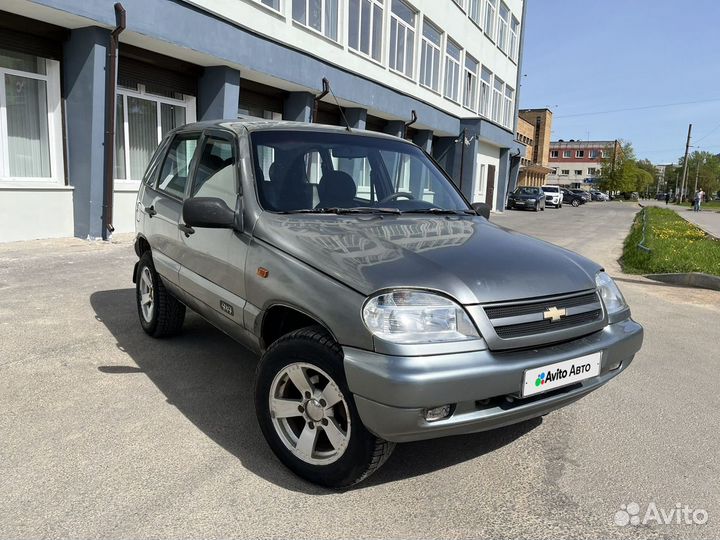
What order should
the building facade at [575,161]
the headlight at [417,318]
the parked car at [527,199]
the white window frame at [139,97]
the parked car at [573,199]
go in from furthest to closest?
the building facade at [575,161] < the parked car at [573,199] < the parked car at [527,199] < the white window frame at [139,97] < the headlight at [417,318]

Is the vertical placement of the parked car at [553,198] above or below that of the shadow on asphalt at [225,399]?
above

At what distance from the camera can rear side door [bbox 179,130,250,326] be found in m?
3.21

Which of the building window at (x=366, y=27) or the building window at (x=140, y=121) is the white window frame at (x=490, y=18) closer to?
the building window at (x=366, y=27)

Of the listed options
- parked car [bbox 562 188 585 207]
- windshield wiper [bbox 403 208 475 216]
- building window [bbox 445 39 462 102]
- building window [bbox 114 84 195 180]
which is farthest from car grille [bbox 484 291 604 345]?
parked car [bbox 562 188 585 207]

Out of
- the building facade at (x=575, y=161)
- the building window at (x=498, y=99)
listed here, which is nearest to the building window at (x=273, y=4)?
the building window at (x=498, y=99)

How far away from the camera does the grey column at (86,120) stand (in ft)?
30.6

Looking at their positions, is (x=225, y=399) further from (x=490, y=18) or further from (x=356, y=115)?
(x=490, y=18)

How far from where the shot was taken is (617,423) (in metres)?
3.51

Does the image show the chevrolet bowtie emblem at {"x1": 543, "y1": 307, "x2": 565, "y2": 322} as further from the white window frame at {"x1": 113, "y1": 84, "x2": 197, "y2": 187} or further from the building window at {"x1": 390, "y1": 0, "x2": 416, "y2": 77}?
the building window at {"x1": 390, "y1": 0, "x2": 416, "y2": 77}

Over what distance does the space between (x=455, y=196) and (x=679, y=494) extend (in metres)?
2.45

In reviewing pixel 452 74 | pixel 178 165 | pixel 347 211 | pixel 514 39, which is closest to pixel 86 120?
pixel 178 165

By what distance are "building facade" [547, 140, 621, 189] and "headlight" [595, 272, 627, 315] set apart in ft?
369

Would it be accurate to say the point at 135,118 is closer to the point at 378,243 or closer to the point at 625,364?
the point at 378,243

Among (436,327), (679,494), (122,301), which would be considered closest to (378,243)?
(436,327)
